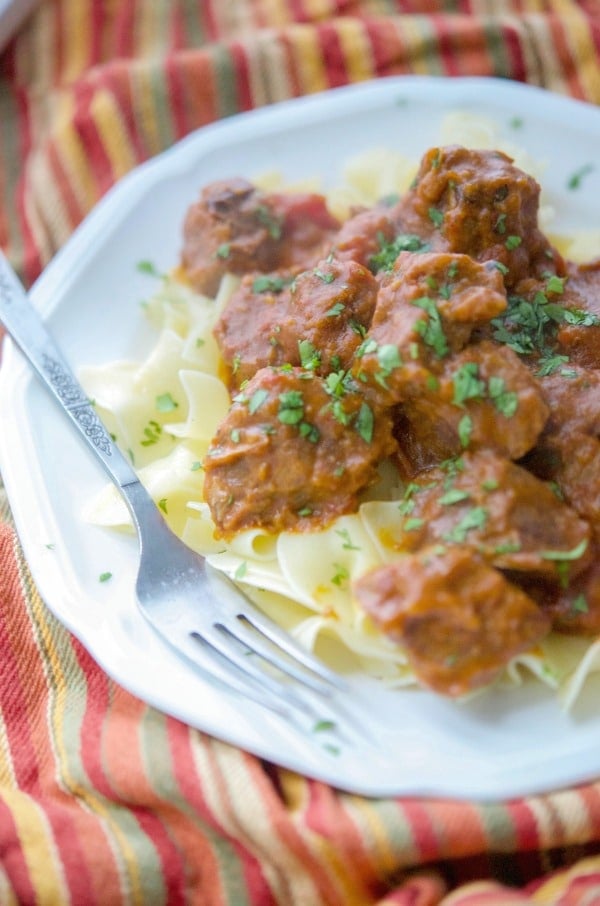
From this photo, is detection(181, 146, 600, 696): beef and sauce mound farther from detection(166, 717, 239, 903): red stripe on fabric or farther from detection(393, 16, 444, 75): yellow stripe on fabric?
detection(393, 16, 444, 75): yellow stripe on fabric

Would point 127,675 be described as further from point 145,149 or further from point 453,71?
point 453,71

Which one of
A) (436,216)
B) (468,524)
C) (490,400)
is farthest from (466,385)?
(436,216)

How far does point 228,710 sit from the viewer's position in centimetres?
469

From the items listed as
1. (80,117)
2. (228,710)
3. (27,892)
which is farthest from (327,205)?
(27,892)

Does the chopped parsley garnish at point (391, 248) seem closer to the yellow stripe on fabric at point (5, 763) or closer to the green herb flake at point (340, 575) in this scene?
the green herb flake at point (340, 575)

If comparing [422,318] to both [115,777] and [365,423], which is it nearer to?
[365,423]

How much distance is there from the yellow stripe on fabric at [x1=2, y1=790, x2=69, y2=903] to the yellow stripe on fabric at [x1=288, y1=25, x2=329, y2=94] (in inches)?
235

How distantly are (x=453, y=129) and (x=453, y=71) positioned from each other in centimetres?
108

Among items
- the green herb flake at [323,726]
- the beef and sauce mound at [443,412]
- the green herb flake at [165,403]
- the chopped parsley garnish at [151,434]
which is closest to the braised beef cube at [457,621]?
the beef and sauce mound at [443,412]

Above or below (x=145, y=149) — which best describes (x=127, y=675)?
below

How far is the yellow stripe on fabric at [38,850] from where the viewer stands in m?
4.53

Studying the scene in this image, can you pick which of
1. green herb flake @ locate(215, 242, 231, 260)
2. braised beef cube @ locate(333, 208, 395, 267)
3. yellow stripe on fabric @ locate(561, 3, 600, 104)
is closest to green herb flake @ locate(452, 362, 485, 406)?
braised beef cube @ locate(333, 208, 395, 267)

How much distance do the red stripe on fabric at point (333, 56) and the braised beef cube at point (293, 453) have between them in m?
3.91

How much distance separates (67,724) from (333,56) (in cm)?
576
